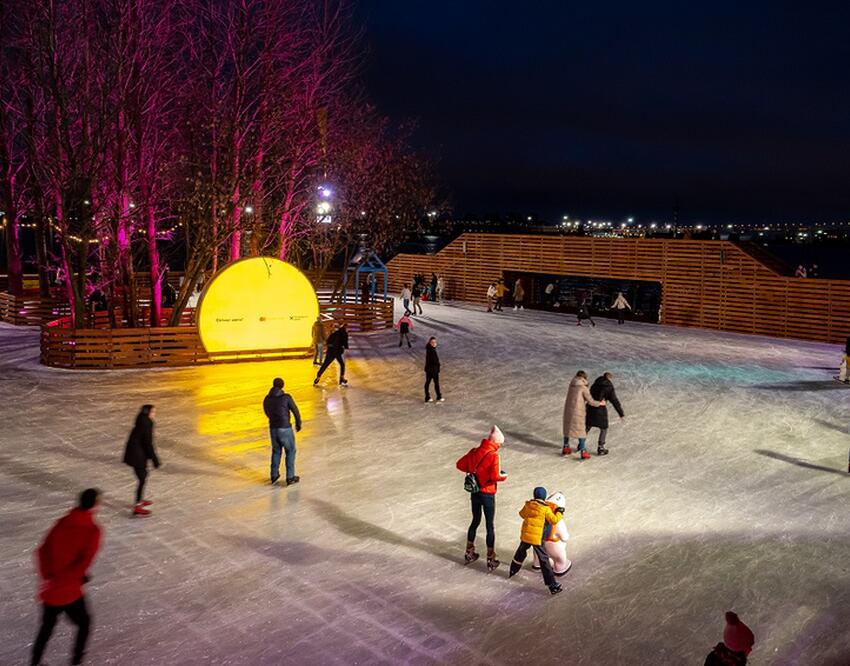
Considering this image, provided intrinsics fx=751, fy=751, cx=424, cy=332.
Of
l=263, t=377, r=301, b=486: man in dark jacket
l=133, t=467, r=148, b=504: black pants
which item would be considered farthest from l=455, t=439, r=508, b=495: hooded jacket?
l=133, t=467, r=148, b=504: black pants

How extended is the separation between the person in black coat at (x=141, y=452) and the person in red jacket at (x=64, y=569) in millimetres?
3153

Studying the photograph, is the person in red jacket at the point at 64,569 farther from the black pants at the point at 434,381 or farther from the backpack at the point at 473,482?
the black pants at the point at 434,381

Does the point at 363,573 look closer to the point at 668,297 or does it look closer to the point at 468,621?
the point at 468,621

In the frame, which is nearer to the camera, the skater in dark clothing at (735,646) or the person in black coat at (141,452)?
the skater in dark clothing at (735,646)

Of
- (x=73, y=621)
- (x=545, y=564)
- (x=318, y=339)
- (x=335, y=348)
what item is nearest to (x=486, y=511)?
(x=545, y=564)

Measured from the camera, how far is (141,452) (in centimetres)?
884

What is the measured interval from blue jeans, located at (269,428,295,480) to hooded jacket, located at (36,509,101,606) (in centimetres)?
398

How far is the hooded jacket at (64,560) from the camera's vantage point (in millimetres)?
5508

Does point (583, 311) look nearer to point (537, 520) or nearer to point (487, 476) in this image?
point (487, 476)

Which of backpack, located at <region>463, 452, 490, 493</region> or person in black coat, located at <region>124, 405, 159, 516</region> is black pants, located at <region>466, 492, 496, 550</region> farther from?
person in black coat, located at <region>124, 405, 159, 516</region>

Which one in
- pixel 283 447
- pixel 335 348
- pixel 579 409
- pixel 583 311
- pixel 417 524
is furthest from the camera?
pixel 583 311

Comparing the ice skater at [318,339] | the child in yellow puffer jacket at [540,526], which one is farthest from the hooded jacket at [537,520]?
the ice skater at [318,339]

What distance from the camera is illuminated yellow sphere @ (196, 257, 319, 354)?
1875 centimetres

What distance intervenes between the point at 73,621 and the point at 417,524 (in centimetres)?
395
